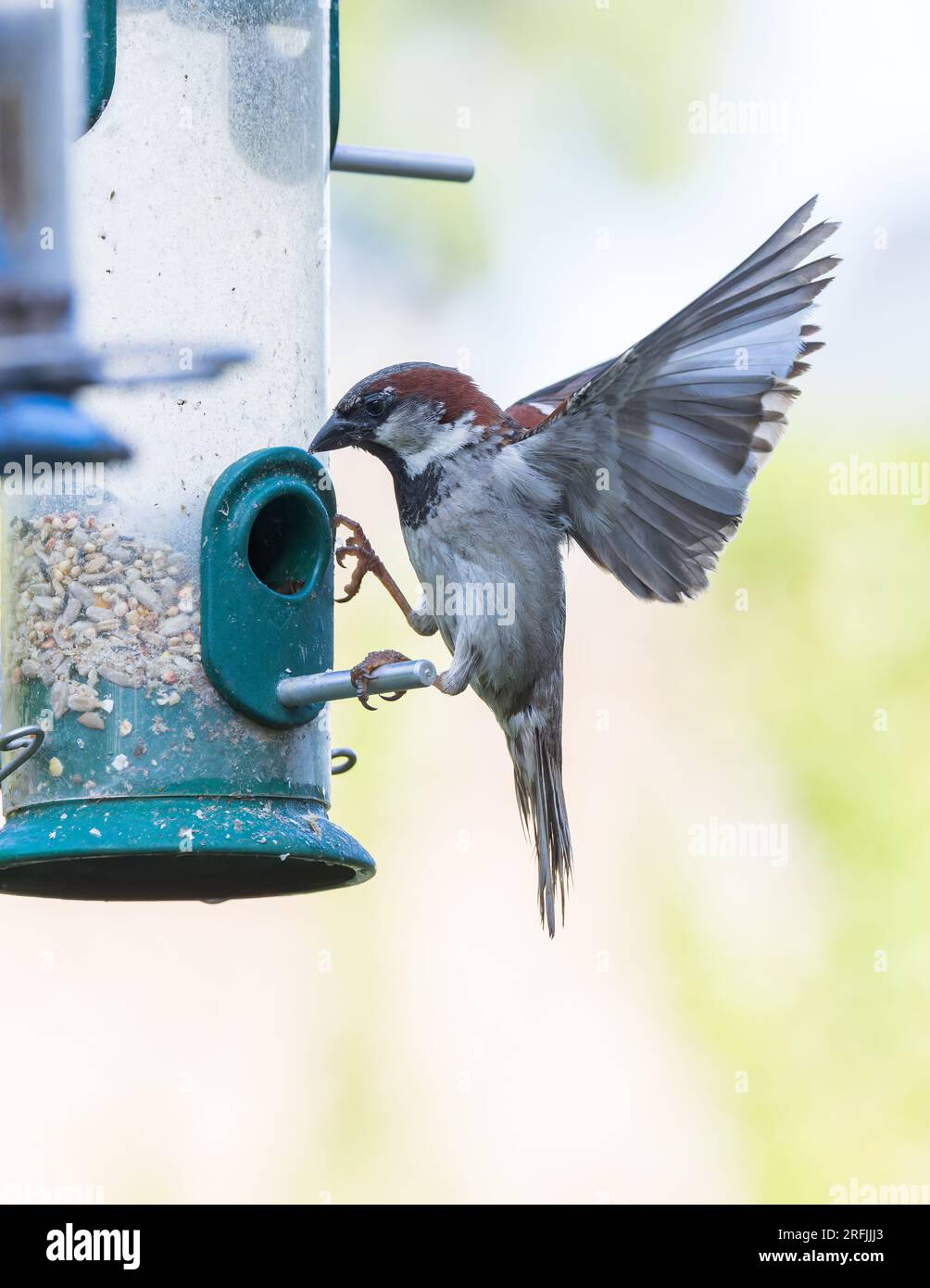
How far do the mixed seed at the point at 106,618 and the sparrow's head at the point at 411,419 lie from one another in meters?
0.60

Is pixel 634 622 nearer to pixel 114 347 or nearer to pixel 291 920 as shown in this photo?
pixel 291 920

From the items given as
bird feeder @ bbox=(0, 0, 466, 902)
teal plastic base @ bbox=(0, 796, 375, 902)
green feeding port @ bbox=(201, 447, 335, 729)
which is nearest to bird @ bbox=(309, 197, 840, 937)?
green feeding port @ bbox=(201, 447, 335, 729)

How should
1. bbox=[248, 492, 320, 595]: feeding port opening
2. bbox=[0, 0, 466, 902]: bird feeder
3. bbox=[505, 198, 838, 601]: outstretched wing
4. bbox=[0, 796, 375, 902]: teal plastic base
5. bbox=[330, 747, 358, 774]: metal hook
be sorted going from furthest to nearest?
bbox=[330, 747, 358, 774]: metal hook, bbox=[248, 492, 320, 595]: feeding port opening, bbox=[0, 0, 466, 902]: bird feeder, bbox=[0, 796, 375, 902]: teal plastic base, bbox=[505, 198, 838, 601]: outstretched wing

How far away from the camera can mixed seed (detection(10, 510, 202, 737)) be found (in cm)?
505

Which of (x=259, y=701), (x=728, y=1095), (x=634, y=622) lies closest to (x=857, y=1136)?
(x=728, y=1095)

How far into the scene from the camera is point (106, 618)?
505cm

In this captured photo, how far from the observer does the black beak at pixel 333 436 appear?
210 inches

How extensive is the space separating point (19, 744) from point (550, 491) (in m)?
1.41

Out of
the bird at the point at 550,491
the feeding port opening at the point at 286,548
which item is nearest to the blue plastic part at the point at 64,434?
the feeding port opening at the point at 286,548

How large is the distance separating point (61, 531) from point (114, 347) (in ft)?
1.44

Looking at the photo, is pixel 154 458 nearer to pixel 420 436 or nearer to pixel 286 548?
pixel 286 548

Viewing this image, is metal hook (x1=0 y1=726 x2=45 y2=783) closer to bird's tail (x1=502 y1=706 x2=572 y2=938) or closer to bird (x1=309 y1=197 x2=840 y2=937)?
bird (x1=309 y1=197 x2=840 y2=937)

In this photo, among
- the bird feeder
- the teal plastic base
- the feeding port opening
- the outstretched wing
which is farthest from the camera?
the feeding port opening

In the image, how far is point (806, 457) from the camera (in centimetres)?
912
